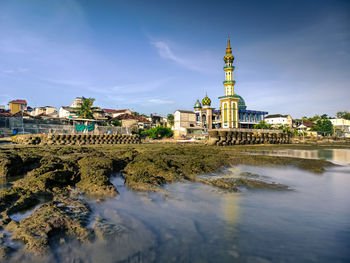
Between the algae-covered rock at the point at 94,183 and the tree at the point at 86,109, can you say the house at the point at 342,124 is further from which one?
the algae-covered rock at the point at 94,183

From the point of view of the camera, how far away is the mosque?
62.1m

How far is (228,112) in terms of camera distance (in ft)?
206

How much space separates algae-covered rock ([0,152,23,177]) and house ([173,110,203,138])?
59.0m

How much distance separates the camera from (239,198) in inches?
257

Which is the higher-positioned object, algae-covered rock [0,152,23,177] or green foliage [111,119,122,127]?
green foliage [111,119,122,127]

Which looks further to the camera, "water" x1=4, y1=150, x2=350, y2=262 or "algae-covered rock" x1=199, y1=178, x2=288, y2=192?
"algae-covered rock" x1=199, y1=178, x2=288, y2=192

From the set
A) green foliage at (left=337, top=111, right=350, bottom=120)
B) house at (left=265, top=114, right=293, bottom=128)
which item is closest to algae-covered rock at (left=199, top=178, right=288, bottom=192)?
house at (left=265, top=114, right=293, bottom=128)

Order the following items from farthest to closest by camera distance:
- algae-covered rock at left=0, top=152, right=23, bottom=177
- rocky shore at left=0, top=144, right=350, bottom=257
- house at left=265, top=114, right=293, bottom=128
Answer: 1. house at left=265, top=114, right=293, bottom=128
2. algae-covered rock at left=0, top=152, right=23, bottom=177
3. rocky shore at left=0, top=144, right=350, bottom=257

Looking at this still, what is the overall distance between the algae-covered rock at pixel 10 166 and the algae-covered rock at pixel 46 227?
15.8ft

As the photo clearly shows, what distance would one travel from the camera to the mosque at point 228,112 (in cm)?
6206

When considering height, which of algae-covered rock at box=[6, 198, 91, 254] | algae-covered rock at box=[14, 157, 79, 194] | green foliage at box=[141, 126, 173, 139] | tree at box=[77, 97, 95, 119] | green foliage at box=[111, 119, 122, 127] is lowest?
algae-covered rock at box=[6, 198, 91, 254]

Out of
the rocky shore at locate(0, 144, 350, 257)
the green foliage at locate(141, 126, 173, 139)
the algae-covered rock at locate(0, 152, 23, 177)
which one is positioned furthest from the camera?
the green foliage at locate(141, 126, 173, 139)

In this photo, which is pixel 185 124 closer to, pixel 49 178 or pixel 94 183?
pixel 94 183

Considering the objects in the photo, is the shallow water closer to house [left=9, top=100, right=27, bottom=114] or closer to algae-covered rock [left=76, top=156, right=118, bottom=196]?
algae-covered rock [left=76, top=156, right=118, bottom=196]
